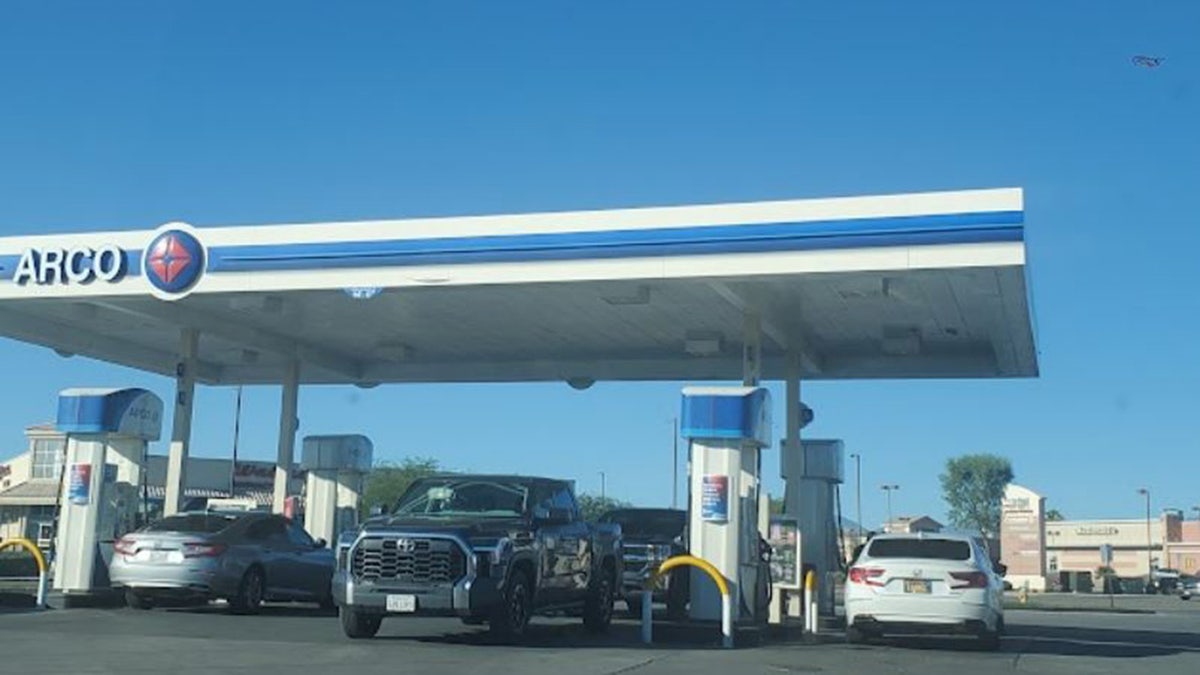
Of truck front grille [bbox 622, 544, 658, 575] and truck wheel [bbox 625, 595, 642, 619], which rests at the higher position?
truck front grille [bbox 622, 544, 658, 575]

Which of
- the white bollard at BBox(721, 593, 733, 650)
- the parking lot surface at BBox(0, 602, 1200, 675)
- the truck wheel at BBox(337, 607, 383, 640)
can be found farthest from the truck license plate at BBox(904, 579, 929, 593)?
the truck wheel at BBox(337, 607, 383, 640)

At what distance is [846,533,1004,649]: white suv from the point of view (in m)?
16.2

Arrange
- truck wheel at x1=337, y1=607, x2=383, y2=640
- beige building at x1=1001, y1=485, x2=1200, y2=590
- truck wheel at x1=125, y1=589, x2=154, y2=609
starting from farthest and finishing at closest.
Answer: beige building at x1=1001, y1=485, x2=1200, y2=590
truck wheel at x1=125, y1=589, x2=154, y2=609
truck wheel at x1=337, y1=607, x2=383, y2=640

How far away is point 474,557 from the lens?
13.8m

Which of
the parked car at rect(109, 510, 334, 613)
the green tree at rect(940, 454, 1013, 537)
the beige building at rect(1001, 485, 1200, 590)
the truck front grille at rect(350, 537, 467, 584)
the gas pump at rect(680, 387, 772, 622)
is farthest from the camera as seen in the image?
the green tree at rect(940, 454, 1013, 537)

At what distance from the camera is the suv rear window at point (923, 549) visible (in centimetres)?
1670

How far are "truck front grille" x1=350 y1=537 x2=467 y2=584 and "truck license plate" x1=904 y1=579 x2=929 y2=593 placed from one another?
19.6 ft

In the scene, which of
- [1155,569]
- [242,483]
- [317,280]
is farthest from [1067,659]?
[1155,569]

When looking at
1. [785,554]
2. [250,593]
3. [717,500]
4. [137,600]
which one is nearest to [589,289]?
[717,500]

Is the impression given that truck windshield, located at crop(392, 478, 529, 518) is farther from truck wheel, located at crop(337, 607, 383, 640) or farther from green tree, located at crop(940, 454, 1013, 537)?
green tree, located at crop(940, 454, 1013, 537)

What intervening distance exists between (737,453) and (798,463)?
5204mm

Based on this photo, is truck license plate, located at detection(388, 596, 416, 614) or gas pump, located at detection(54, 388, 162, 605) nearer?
truck license plate, located at detection(388, 596, 416, 614)

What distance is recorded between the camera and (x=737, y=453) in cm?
1761

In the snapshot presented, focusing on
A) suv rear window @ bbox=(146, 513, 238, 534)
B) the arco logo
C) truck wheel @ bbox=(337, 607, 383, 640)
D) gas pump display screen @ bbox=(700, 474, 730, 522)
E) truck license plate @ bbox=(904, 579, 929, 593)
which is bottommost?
truck wheel @ bbox=(337, 607, 383, 640)
